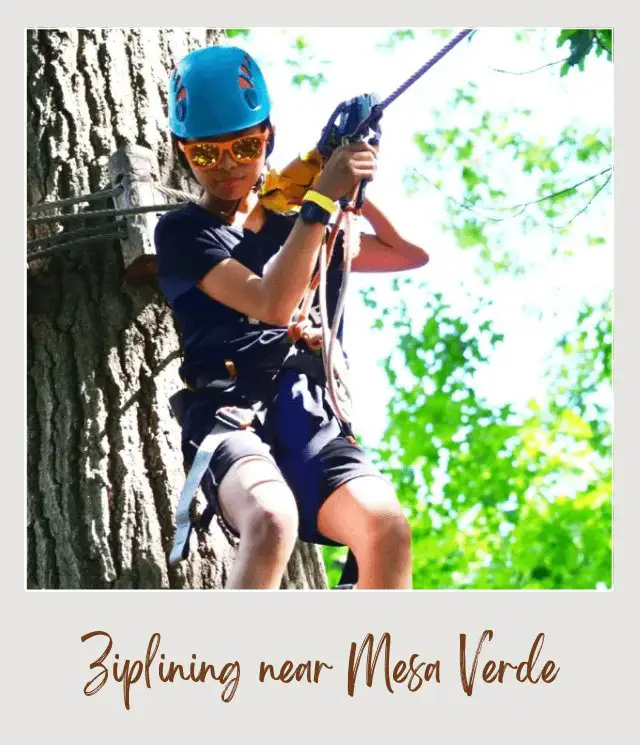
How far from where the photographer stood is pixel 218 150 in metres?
2.63

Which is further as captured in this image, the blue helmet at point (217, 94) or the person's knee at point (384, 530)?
the blue helmet at point (217, 94)

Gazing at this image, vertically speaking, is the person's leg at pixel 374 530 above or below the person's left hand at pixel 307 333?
below

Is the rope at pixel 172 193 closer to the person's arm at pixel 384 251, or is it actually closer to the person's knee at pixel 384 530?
the person's arm at pixel 384 251

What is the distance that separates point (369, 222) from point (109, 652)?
4.53 feet

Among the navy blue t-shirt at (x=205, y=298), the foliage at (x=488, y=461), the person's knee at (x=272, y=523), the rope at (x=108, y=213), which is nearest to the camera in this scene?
the person's knee at (x=272, y=523)

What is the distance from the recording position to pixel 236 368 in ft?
8.59

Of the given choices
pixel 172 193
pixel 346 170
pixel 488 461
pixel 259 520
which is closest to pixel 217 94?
pixel 346 170

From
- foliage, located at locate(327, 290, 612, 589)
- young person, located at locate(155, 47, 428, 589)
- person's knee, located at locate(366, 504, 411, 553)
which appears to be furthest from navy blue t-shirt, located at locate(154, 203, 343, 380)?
foliage, located at locate(327, 290, 612, 589)

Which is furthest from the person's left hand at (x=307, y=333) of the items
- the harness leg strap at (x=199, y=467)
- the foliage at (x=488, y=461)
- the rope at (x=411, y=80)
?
the foliage at (x=488, y=461)

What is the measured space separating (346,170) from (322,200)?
0.11 metres

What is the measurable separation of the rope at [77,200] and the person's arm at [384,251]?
0.83 metres

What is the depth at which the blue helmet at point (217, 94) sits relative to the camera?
8.59 ft

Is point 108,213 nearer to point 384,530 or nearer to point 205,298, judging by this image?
point 205,298

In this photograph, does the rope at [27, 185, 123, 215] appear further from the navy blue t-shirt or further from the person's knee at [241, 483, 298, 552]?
the person's knee at [241, 483, 298, 552]
